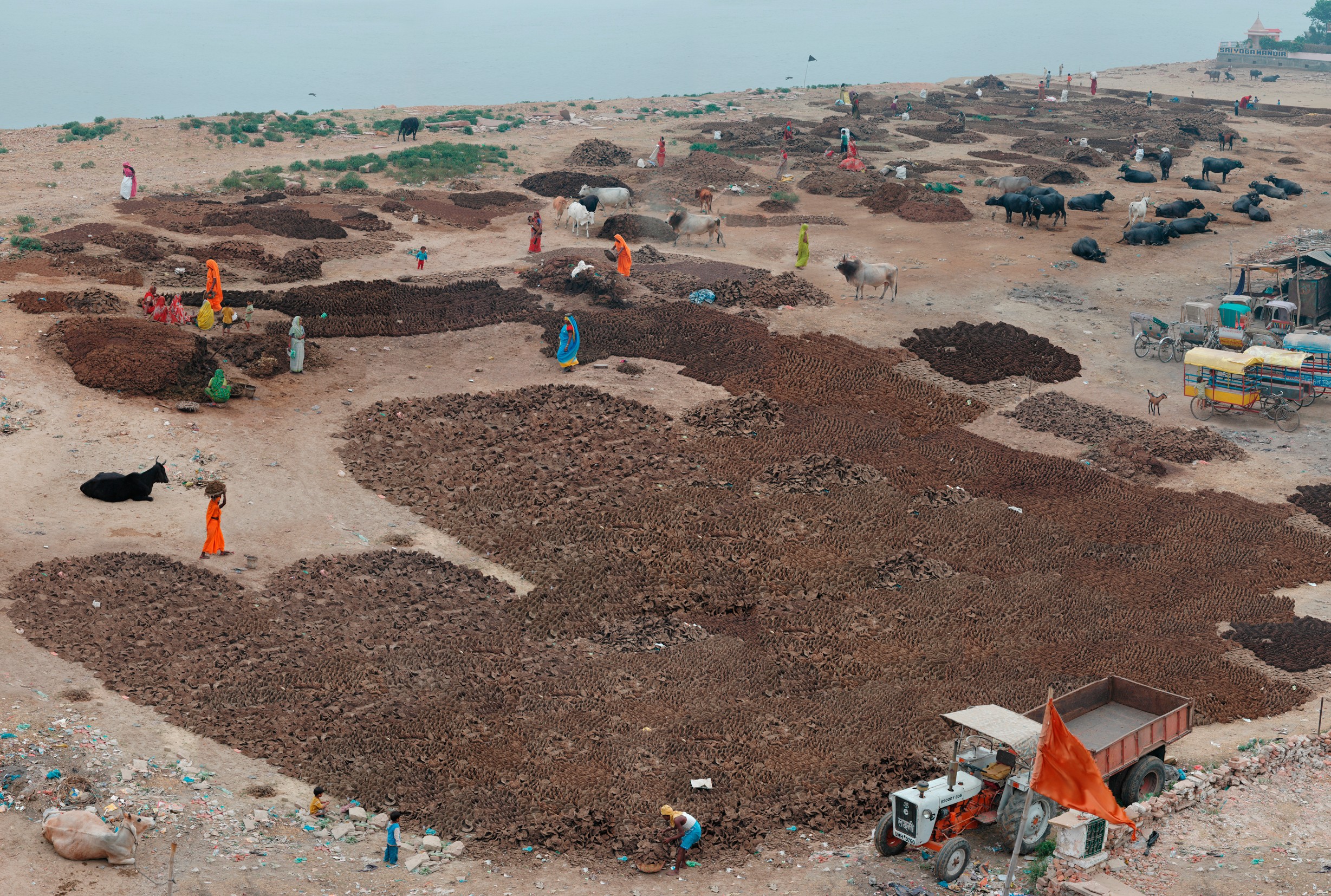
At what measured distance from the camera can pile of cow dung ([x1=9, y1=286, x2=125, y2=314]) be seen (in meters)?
29.0

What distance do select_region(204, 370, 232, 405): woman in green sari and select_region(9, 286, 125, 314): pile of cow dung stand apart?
5.50 m

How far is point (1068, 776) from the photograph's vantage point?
10531 mm

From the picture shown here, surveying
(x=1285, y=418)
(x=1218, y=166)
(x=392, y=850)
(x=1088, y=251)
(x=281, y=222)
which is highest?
(x=1218, y=166)

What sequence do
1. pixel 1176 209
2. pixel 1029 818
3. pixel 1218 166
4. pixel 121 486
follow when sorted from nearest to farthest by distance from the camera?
pixel 1029 818 < pixel 121 486 < pixel 1176 209 < pixel 1218 166

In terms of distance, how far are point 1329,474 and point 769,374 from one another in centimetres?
1290

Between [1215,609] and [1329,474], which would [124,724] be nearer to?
[1215,609]

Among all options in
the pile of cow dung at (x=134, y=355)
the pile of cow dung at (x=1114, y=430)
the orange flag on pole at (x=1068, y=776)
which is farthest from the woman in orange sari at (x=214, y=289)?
the orange flag on pole at (x=1068, y=776)

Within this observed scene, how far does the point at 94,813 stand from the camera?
11.9 metres

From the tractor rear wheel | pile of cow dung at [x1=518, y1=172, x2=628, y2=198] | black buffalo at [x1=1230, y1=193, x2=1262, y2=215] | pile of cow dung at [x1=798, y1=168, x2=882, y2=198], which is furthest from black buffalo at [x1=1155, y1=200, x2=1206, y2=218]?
the tractor rear wheel

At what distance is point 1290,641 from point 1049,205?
30.8 m

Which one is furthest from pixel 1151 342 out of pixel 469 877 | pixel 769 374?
pixel 469 877

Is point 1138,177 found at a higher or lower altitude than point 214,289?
higher

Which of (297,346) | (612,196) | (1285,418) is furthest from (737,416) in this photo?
(612,196)

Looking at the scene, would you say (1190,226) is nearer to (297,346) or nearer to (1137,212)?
(1137,212)
